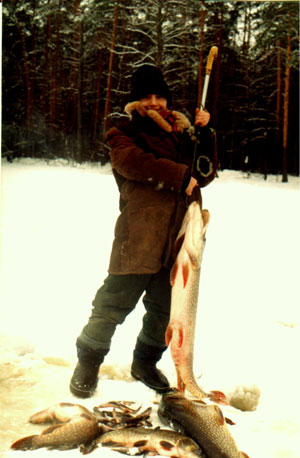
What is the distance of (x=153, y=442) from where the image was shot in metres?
1.77

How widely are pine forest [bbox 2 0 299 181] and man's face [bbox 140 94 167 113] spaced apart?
0.44 ft

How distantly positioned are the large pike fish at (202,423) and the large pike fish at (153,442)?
4 centimetres

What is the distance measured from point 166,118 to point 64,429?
1346mm

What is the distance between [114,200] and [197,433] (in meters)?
1.07

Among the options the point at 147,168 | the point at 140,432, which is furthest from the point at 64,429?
the point at 147,168

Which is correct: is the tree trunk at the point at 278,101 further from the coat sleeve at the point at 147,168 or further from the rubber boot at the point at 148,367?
the rubber boot at the point at 148,367

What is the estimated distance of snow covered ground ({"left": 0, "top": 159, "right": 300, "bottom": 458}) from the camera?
200 centimetres

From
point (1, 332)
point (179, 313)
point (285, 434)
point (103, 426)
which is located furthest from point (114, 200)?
point (285, 434)

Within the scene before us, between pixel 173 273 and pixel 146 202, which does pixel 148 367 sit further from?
pixel 146 202

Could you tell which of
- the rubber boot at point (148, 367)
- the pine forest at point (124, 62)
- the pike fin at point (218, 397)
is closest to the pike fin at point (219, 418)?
the pike fin at point (218, 397)

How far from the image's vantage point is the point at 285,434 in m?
1.87

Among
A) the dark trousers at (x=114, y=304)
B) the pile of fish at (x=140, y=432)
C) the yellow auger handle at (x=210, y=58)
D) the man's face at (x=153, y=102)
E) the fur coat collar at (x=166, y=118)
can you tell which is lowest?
the pile of fish at (x=140, y=432)

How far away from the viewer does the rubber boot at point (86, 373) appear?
208 cm

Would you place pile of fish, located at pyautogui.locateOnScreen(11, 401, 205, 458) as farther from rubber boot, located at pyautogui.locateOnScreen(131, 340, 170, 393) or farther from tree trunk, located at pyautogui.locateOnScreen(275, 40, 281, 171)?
tree trunk, located at pyautogui.locateOnScreen(275, 40, 281, 171)
